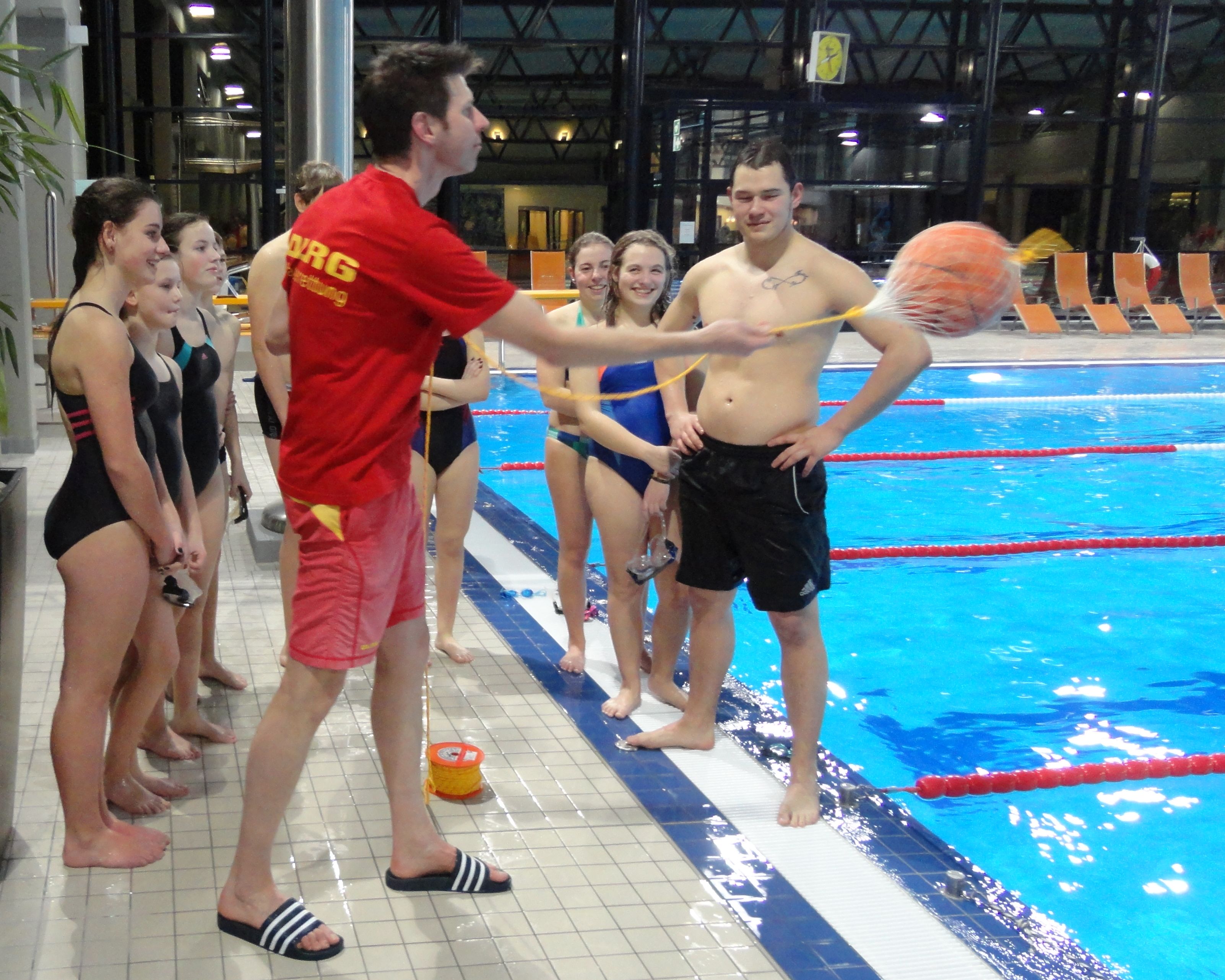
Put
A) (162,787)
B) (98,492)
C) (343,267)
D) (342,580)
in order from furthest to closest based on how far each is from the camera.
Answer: (162,787)
(98,492)
(342,580)
(343,267)

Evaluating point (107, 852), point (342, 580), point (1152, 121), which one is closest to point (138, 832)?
point (107, 852)

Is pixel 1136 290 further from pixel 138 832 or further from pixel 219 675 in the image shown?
pixel 138 832

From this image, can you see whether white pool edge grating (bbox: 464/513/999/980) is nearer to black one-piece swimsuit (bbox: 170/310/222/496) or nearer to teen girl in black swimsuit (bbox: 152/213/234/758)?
teen girl in black swimsuit (bbox: 152/213/234/758)

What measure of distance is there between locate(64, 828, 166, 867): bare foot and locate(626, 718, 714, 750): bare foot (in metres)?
1.38

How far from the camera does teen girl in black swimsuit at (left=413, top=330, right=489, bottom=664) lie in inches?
155

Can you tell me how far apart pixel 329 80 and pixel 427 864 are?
3.90 metres

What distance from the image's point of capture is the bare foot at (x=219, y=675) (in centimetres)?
377

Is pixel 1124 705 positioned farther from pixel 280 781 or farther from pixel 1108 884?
pixel 280 781

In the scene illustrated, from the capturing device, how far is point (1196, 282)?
666 inches

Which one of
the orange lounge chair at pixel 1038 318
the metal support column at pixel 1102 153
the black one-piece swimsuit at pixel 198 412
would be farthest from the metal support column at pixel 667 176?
the black one-piece swimsuit at pixel 198 412

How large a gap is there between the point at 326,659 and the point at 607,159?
52.8 feet

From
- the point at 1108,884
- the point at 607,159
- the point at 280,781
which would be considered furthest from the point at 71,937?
the point at 607,159

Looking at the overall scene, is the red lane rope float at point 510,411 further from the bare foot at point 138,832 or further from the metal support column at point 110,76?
the metal support column at point 110,76

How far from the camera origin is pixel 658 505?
365 centimetres
